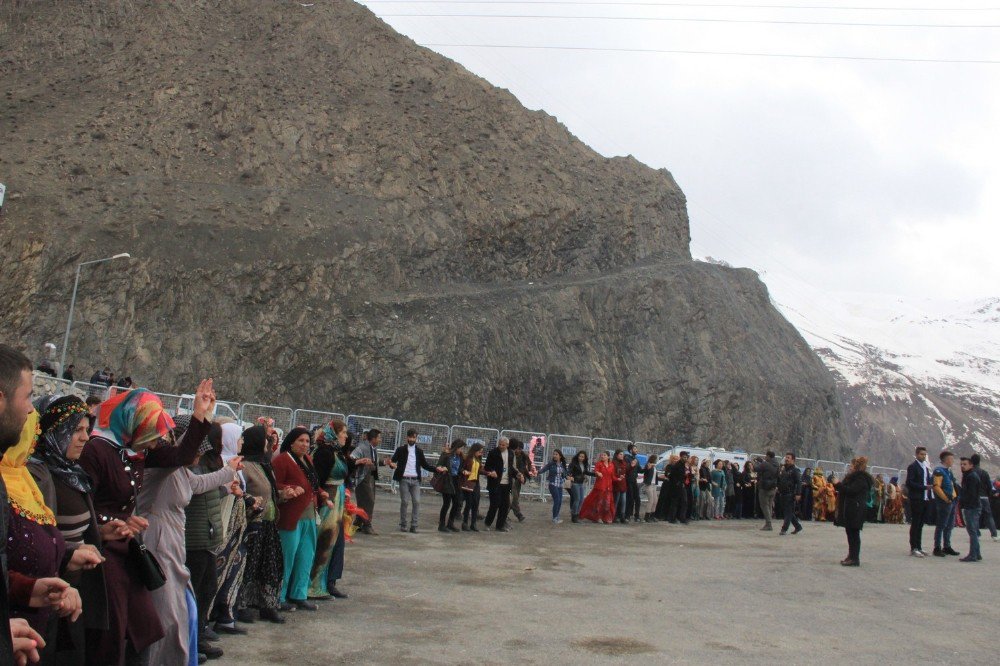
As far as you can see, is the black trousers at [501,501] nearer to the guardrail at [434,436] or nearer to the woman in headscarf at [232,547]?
the guardrail at [434,436]

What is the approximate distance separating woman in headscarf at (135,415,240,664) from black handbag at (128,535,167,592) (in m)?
0.75

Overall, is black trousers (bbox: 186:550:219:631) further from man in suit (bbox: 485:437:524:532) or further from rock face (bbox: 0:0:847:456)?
rock face (bbox: 0:0:847:456)

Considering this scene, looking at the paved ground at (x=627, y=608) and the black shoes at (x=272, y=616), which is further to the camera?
the black shoes at (x=272, y=616)

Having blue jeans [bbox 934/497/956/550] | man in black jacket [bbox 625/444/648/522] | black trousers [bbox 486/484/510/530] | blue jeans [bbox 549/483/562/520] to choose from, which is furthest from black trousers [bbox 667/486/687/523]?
blue jeans [bbox 934/497/956/550]

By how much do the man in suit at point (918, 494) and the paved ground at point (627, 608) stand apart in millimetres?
483

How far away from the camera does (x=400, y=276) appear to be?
149 ft

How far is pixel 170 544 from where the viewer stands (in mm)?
5832

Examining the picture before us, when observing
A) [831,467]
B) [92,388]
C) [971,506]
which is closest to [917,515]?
[971,506]

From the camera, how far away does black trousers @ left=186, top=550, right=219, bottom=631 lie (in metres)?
6.85

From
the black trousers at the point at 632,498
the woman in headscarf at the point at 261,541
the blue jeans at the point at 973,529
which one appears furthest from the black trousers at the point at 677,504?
the woman in headscarf at the point at 261,541

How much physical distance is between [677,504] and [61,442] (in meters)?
21.4

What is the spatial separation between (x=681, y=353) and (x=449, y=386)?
15.2 metres

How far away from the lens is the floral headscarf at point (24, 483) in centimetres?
354

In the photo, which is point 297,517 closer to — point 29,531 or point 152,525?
point 152,525
